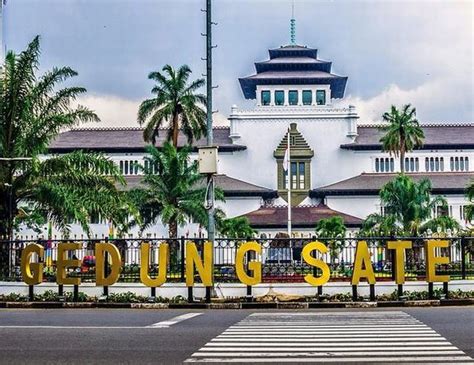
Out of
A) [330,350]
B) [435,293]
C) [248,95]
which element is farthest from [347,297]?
[248,95]

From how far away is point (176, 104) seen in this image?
56.7m

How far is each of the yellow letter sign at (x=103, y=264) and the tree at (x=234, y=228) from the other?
32.1 meters

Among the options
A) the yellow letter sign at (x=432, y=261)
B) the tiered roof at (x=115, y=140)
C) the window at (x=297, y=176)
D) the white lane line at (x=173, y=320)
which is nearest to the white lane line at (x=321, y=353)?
the white lane line at (x=173, y=320)

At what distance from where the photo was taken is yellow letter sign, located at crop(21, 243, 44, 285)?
23531mm

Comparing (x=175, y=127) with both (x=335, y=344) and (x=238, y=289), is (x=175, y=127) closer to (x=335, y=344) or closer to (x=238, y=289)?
(x=238, y=289)

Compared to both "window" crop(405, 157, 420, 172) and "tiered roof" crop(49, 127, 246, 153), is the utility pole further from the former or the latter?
"window" crop(405, 157, 420, 172)

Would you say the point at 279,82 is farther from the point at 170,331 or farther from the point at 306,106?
the point at 170,331

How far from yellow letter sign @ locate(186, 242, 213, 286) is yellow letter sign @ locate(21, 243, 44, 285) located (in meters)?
4.32

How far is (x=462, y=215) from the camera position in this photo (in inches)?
2987

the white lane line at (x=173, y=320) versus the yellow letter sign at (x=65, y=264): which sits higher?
the yellow letter sign at (x=65, y=264)

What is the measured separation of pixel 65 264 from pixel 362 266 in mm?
8232

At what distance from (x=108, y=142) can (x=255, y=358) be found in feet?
230

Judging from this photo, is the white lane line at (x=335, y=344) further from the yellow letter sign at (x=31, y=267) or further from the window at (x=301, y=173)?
the window at (x=301, y=173)

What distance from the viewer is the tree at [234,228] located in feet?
187
